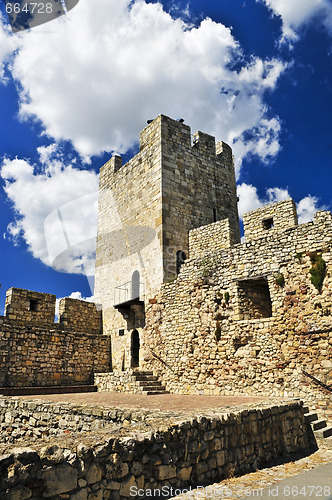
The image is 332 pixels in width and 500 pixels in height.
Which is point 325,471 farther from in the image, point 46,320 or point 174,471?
point 46,320

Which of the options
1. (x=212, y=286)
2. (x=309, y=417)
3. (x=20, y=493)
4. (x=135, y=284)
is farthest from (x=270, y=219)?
(x=20, y=493)

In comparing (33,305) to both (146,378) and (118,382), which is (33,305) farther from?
(146,378)

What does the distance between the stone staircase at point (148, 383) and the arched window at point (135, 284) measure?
9.80 ft

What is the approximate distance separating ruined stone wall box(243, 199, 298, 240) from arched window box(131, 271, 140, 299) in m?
4.95

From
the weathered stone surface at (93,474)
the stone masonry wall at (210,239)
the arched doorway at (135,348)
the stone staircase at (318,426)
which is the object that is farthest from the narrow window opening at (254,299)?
the weathered stone surface at (93,474)

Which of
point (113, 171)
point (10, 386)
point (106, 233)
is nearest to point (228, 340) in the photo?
point (10, 386)

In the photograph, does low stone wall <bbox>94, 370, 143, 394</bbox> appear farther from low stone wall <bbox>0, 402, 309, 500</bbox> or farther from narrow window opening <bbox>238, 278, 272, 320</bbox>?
low stone wall <bbox>0, 402, 309, 500</bbox>

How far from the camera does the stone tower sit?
522 inches

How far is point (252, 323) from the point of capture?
967cm

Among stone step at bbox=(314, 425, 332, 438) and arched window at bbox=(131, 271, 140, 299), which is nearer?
stone step at bbox=(314, 425, 332, 438)

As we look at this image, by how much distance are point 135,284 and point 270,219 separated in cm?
597

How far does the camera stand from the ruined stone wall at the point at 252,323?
336 inches

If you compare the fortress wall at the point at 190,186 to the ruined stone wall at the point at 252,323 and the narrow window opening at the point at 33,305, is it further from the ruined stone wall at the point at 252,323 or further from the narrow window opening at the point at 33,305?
the narrow window opening at the point at 33,305

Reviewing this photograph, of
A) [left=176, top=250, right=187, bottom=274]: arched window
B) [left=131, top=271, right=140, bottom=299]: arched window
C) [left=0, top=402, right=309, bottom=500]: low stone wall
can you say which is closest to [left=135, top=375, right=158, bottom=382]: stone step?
[left=131, top=271, right=140, bottom=299]: arched window
